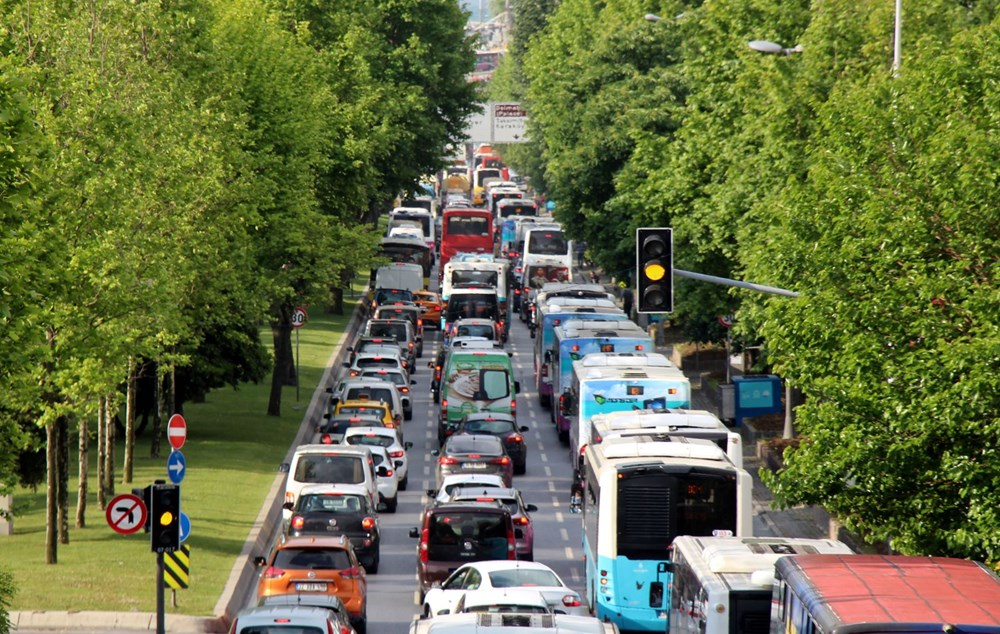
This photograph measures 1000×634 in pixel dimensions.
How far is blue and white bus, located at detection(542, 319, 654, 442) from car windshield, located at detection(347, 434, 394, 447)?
681cm

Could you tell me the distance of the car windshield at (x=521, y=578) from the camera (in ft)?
80.2

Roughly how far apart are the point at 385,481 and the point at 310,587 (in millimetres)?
12338

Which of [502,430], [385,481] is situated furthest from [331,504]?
[502,430]

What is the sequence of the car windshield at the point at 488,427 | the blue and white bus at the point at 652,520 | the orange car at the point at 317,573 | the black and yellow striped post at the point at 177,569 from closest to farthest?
the blue and white bus at the point at 652,520 → the orange car at the point at 317,573 → the black and yellow striped post at the point at 177,569 → the car windshield at the point at 488,427

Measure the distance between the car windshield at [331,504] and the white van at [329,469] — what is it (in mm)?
2500

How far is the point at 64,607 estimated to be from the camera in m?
26.3

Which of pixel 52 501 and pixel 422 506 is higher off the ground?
pixel 52 501

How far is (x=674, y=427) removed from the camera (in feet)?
100

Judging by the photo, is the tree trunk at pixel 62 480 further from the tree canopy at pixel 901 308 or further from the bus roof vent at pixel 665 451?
the tree canopy at pixel 901 308

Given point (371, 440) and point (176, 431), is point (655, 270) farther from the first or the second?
point (371, 440)

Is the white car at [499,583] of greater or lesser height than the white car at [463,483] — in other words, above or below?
below

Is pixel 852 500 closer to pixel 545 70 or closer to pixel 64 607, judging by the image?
pixel 64 607

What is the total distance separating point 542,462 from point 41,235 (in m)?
25.0

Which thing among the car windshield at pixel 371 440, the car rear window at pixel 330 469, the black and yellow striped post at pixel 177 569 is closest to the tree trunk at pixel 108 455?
the car rear window at pixel 330 469
